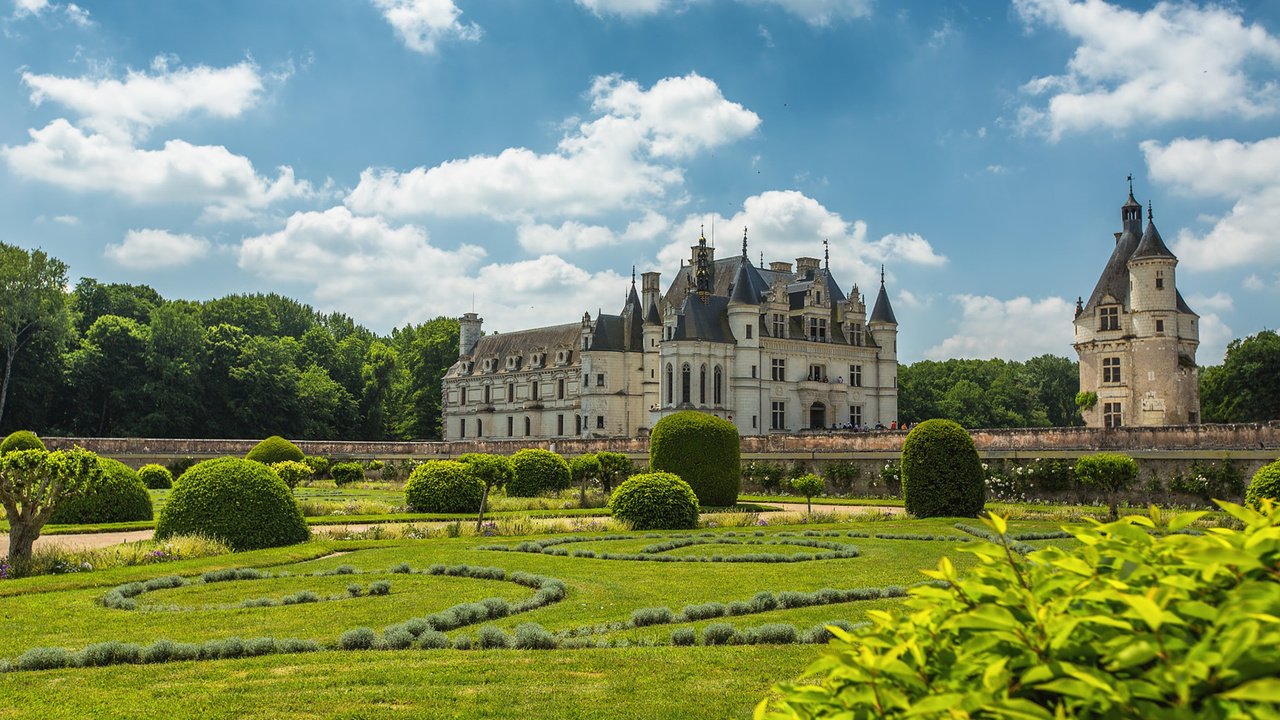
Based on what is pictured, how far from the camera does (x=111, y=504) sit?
86.1ft

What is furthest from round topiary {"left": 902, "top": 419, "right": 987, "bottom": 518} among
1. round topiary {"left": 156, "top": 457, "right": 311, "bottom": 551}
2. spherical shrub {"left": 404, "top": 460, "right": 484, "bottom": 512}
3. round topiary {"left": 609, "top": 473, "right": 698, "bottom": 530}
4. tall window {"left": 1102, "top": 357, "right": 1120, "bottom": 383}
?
tall window {"left": 1102, "top": 357, "right": 1120, "bottom": 383}

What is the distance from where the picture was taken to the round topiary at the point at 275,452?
42.2m

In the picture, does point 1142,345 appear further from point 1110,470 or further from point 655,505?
point 655,505

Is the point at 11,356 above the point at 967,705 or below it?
above

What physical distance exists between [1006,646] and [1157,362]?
164 feet

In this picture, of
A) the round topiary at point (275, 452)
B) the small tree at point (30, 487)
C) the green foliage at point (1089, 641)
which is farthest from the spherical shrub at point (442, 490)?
the green foliage at point (1089, 641)

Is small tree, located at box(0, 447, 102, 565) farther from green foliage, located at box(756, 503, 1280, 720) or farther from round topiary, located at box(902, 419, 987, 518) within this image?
round topiary, located at box(902, 419, 987, 518)

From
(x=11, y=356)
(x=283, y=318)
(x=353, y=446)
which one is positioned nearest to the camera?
(x=353, y=446)

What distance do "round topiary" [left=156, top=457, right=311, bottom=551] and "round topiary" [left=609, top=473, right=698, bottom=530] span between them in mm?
7515

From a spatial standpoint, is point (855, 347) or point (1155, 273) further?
point (855, 347)

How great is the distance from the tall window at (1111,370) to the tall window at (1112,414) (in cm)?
112

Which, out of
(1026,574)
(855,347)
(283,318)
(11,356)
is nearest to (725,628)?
(1026,574)

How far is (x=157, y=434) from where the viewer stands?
68.7 meters

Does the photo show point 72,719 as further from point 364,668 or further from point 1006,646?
point 1006,646
